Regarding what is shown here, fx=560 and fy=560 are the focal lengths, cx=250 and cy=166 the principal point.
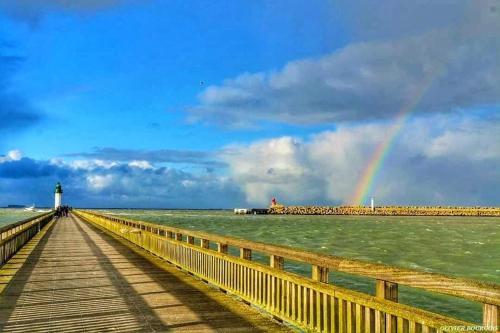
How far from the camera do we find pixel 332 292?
22.5ft

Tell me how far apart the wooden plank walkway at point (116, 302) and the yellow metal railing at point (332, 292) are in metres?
0.41

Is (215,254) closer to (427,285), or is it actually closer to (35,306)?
(35,306)

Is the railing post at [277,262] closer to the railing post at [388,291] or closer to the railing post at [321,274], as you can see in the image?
the railing post at [321,274]

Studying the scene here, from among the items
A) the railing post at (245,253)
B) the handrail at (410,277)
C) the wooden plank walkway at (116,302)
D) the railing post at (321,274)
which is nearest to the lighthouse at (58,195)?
the wooden plank walkway at (116,302)

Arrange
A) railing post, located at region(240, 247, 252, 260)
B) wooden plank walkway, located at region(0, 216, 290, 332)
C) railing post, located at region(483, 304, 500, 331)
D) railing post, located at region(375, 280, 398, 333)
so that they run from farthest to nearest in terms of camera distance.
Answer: railing post, located at region(240, 247, 252, 260) → wooden plank walkway, located at region(0, 216, 290, 332) → railing post, located at region(375, 280, 398, 333) → railing post, located at region(483, 304, 500, 331)

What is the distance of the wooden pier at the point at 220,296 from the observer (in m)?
5.50

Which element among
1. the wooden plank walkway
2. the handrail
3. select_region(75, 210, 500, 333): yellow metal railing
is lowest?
the wooden plank walkway

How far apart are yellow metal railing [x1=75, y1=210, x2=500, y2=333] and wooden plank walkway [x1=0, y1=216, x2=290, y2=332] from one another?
1.34 ft

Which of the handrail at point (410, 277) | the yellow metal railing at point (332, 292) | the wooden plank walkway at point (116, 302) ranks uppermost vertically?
the handrail at point (410, 277)

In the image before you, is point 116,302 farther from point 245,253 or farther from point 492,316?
point 492,316

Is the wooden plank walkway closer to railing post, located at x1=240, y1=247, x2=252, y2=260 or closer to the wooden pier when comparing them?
the wooden pier

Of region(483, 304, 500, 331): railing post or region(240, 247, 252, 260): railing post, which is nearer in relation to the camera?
region(483, 304, 500, 331): railing post

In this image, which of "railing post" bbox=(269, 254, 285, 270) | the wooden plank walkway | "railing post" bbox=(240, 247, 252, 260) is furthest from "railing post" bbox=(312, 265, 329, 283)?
"railing post" bbox=(240, 247, 252, 260)

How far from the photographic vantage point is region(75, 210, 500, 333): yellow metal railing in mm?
4824
